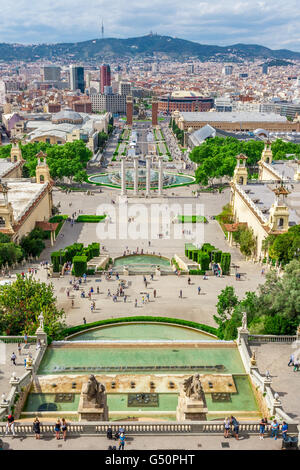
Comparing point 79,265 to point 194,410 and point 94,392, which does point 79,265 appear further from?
point 194,410

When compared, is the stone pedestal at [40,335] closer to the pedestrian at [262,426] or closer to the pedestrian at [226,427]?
the pedestrian at [226,427]

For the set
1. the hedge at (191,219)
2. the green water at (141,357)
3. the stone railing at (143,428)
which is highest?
the stone railing at (143,428)

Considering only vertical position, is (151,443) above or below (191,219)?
above

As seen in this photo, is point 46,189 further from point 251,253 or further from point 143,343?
point 143,343

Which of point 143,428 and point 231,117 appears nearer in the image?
point 143,428

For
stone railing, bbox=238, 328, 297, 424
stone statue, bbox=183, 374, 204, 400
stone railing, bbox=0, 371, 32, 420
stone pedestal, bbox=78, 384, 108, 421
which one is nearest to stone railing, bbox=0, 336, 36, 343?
stone railing, bbox=0, 371, 32, 420

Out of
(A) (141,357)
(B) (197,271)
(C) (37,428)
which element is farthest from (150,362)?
(B) (197,271)

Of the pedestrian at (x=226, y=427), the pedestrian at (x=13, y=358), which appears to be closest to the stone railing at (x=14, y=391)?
the pedestrian at (x=13, y=358)

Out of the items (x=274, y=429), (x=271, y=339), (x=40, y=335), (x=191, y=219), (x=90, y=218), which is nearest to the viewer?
(x=274, y=429)
